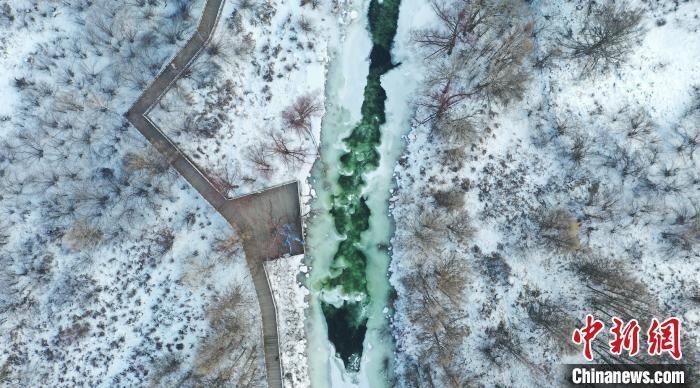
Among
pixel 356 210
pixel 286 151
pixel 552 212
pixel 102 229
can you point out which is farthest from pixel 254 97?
pixel 552 212

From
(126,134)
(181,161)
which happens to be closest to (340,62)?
(181,161)

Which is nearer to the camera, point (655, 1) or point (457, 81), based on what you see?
point (655, 1)

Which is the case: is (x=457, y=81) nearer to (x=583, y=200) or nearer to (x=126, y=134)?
(x=583, y=200)

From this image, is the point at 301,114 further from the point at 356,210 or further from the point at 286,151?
the point at 356,210

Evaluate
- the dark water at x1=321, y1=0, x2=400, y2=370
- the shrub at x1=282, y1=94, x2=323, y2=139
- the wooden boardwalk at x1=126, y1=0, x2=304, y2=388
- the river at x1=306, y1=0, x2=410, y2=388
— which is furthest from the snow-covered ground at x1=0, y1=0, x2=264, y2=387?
the shrub at x1=282, y1=94, x2=323, y2=139

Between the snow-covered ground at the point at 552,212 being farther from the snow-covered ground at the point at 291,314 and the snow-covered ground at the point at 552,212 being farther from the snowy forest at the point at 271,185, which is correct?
the snow-covered ground at the point at 291,314

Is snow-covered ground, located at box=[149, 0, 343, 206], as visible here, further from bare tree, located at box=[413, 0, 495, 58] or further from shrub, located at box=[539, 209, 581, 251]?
shrub, located at box=[539, 209, 581, 251]

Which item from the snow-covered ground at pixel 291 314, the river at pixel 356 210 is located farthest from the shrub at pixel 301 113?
the snow-covered ground at pixel 291 314
